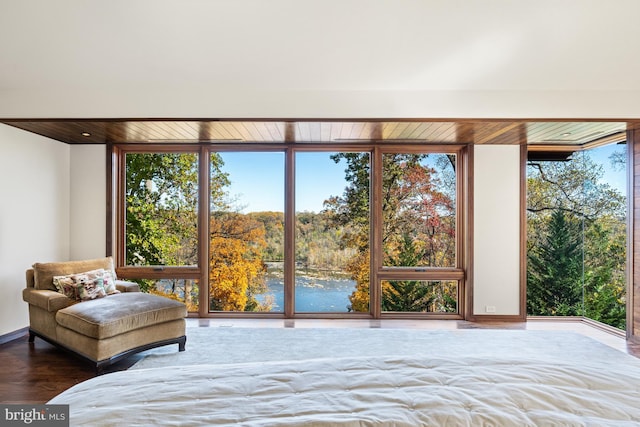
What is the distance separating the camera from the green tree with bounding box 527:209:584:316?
505cm

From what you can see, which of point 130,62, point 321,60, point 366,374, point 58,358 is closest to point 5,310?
point 58,358

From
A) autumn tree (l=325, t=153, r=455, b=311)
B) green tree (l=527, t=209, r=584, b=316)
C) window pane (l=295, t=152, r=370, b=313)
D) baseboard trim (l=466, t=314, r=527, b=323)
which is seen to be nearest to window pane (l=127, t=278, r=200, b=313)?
window pane (l=295, t=152, r=370, b=313)

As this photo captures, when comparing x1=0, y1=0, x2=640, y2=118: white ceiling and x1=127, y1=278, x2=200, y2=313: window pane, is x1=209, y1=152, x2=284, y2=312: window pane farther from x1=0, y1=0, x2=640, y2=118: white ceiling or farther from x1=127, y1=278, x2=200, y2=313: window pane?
x1=0, y1=0, x2=640, y2=118: white ceiling

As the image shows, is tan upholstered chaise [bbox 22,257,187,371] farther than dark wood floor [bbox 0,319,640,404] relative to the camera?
Yes

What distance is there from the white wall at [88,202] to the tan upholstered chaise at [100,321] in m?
1.04

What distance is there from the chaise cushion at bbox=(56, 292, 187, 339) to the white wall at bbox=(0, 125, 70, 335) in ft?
4.31

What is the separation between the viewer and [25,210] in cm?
413

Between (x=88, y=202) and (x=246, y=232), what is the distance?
84.5 inches

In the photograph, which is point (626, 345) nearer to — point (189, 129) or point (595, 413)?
point (595, 413)

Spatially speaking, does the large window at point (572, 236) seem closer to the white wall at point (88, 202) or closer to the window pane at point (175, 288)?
the window pane at point (175, 288)

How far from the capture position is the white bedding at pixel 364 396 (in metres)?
0.98

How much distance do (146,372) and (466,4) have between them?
2605 millimetres

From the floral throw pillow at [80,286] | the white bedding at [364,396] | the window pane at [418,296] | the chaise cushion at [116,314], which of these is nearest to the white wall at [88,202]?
the floral throw pillow at [80,286]

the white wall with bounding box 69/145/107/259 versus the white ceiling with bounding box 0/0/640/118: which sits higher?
the white ceiling with bounding box 0/0/640/118
